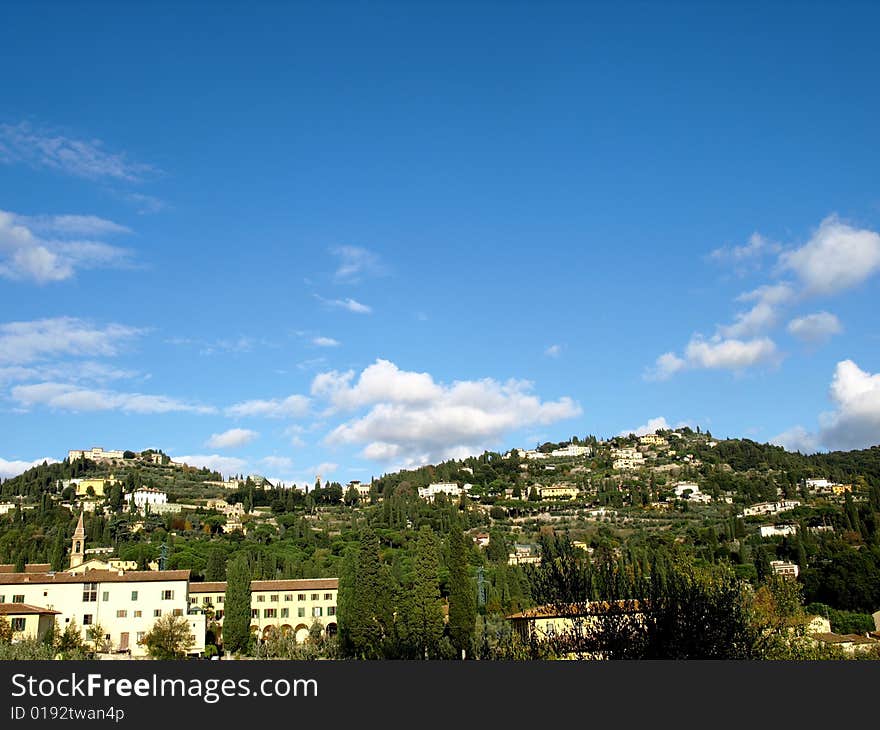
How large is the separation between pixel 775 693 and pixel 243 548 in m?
95.3

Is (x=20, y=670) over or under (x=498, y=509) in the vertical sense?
under

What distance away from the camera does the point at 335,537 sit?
392 feet

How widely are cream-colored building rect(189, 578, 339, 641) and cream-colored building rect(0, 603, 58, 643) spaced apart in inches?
761

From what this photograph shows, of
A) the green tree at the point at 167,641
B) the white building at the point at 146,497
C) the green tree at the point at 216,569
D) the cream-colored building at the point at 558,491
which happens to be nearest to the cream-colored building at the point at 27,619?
the green tree at the point at 167,641

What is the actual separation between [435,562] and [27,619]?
931 inches

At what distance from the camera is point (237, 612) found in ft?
185

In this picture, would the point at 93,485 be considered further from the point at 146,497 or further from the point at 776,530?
the point at 776,530

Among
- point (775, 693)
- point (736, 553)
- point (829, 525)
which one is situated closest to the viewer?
point (775, 693)

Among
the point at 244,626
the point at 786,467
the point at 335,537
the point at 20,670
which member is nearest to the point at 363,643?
the point at 244,626

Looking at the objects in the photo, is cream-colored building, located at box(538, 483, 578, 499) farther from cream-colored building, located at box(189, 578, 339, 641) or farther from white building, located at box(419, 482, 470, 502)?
cream-colored building, located at box(189, 578, 339, 641)

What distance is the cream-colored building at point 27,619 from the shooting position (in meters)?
45.2

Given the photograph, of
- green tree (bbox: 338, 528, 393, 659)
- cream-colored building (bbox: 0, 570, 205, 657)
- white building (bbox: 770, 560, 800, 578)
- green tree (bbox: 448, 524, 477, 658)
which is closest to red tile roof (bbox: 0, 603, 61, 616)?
cream-colored building (bbox: 0, 570, 205, 657)

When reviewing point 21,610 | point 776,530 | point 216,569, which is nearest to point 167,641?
point 21,610

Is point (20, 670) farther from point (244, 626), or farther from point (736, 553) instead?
point (736, 553)
